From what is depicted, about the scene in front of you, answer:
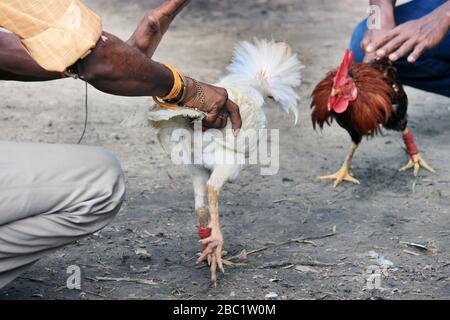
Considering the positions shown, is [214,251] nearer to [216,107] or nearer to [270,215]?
[216,107]

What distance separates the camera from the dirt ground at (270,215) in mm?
3301

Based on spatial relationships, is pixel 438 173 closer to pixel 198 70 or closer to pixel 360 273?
pixel 360 273

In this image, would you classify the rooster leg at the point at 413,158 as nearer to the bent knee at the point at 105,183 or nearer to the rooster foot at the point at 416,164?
the rooster foot at the point at 416,164

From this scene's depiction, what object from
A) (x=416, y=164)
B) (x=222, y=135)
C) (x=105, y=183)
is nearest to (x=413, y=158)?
(x=416, y=164)

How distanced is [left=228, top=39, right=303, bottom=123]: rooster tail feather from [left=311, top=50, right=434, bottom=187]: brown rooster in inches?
30.8

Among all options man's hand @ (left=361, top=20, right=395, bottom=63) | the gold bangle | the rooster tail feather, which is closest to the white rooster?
the rooster tail feather

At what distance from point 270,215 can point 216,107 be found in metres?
1.34

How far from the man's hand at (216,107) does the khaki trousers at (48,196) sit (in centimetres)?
39

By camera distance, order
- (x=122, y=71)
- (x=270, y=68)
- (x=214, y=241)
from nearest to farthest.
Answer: (x=122, y=71) → (x=214, y=241) → (x=270, y=68)

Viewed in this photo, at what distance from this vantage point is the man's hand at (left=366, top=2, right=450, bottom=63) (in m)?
4.10

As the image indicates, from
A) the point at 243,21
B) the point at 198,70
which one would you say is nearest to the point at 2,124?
the point at 198,70

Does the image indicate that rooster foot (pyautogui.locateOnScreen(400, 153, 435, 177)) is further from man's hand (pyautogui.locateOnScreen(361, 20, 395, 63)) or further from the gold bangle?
the gold bangle

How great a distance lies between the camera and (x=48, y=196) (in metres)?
2.60

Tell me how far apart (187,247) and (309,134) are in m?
1.86
